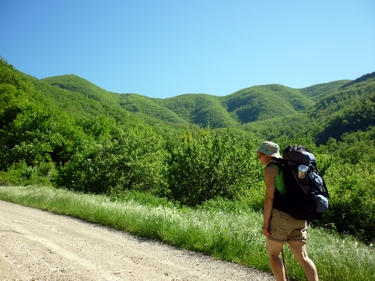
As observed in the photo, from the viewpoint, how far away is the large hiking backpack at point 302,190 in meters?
3.26

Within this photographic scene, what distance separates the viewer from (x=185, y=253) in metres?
5.80

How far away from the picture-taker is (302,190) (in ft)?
10.8

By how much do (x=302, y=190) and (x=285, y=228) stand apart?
55cm

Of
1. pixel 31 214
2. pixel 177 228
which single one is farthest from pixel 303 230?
pixel 31 214

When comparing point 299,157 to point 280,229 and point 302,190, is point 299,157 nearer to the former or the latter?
point 302,190

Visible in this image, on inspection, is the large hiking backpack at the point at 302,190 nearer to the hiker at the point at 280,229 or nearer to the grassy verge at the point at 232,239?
the hiker at the point at 280,229

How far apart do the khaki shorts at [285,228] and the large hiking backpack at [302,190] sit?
0.34 feet

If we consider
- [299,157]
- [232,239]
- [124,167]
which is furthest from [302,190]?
[124,167]

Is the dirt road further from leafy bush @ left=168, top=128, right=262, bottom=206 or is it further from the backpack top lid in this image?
leafy bush @ left=168, top=128, right=262, bottom=206

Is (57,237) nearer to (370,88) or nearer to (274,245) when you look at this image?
(274,245)

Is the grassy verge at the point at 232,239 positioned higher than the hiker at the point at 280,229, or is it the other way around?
the hiker at the point at 280,229

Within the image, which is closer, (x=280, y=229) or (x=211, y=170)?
(x=280, y=229)

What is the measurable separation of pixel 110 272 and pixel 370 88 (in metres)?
236

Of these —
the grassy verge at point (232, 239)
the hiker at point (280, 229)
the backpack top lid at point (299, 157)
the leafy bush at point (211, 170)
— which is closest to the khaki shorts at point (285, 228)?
the hiker at point (280, 229)
